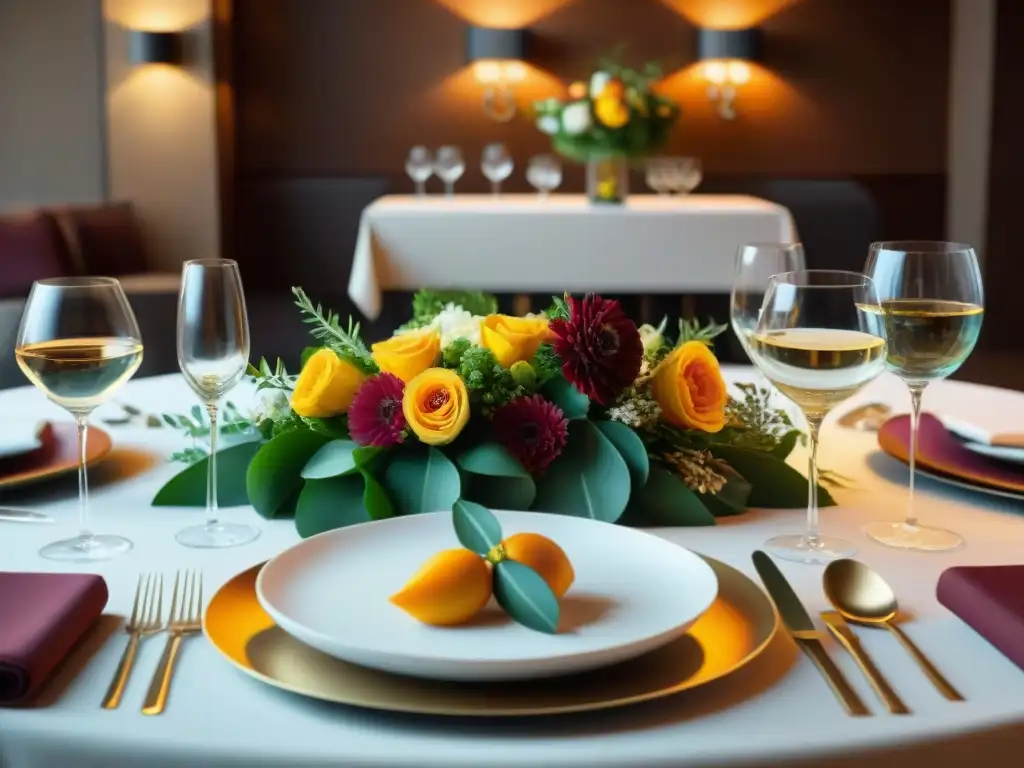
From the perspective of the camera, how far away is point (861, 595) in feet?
2.96

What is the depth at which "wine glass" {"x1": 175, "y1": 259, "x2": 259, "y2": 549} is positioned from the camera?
43.4 inches

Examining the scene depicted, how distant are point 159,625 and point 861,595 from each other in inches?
20.1

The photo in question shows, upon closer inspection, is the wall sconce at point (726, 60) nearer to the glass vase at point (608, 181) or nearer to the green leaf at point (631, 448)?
the glass vase at point (608, 181)

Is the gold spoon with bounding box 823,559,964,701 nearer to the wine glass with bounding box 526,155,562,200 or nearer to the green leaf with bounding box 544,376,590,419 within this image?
the green leaf with bounding box 544,376,590,419

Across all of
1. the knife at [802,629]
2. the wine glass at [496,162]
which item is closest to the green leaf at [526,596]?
the knife at [802,629]

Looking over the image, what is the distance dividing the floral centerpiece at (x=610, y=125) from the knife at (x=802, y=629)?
4393mm

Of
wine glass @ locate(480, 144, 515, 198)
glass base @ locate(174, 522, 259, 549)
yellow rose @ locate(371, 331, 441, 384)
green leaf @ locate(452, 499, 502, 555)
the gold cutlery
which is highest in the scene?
wine glass @ locate(480, 144, 515, 198)

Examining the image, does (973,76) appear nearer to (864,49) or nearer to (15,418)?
(864,49)

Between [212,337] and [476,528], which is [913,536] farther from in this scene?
[212,337]

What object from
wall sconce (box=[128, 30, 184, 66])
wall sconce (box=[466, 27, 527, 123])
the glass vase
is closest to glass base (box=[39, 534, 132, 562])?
the glass vase

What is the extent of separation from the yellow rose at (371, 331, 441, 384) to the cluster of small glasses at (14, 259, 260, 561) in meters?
0.13

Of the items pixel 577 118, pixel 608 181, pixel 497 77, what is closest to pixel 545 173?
pixel 608 181

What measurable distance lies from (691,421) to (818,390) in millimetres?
171

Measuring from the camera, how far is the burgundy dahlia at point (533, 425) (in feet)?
3.60
